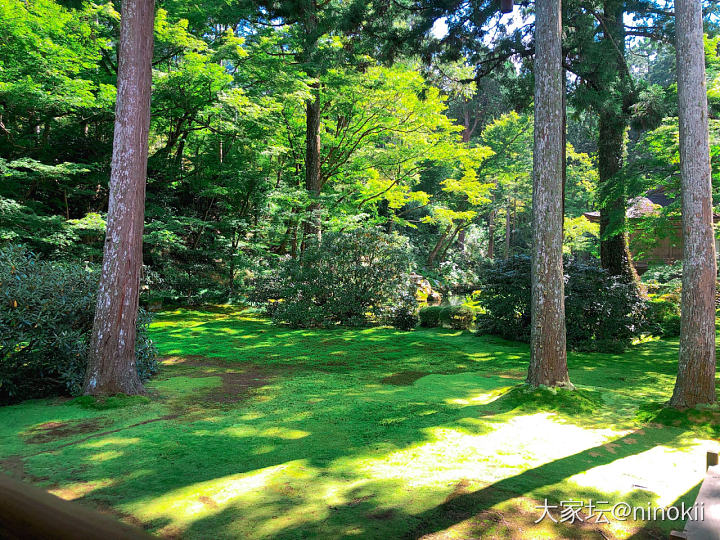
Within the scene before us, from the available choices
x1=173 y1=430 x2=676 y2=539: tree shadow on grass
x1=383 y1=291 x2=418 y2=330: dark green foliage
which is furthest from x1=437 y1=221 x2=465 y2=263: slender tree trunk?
x1=173 y1=430 x2=676 y2=539: tree shadow on grass

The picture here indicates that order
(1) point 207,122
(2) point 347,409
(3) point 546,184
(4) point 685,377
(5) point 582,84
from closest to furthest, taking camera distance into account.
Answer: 1. (4) point 685,377
2. (2) point 347,409
3. (3) point 546,184
4. (5) point 582,84
5. (1) point 207,122

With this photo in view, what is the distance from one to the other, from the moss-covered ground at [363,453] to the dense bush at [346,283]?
200 inches

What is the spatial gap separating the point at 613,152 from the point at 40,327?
13222 millimetres

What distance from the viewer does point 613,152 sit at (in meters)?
12.5

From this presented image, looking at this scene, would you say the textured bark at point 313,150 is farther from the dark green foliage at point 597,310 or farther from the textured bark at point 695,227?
the textured bark at point 695,227

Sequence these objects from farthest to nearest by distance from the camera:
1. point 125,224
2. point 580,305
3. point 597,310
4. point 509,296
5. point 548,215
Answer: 1. point 509,296
2. point 597,310
3. point 580,305
4. point 548,215
5. point 125,224

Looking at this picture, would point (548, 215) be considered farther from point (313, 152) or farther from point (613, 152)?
point (313, 152)

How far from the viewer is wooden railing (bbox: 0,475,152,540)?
2.90ft

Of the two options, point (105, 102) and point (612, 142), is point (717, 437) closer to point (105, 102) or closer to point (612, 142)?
point (612, 142)

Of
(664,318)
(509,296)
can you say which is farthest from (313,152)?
(664,318)

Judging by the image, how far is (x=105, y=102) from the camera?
1230 cm

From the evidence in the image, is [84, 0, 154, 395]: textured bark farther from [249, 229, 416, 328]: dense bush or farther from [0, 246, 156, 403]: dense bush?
[249, 229, 416, 328]: dense bush

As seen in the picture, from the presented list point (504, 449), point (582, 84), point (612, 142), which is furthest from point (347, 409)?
point (612, 142)

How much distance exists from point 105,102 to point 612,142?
529 inches
